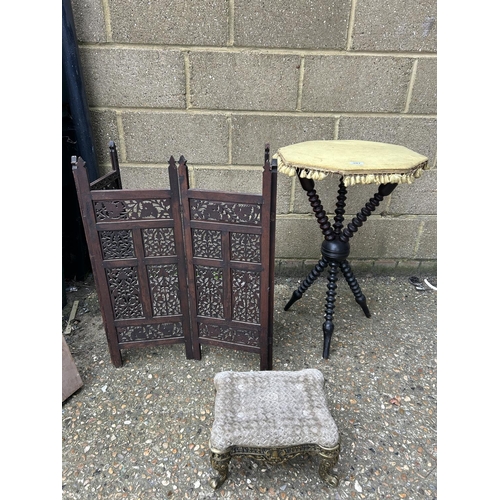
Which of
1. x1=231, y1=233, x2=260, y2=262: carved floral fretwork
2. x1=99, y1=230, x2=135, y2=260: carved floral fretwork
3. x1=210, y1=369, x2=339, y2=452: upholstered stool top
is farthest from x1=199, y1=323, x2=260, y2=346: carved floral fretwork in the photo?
x1=99, y1=230, x2=135, y2=260: carved floral fretwork

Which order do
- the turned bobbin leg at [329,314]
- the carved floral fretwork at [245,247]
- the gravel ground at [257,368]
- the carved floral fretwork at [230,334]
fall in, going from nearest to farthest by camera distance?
the gravel ground at [257,368], the carved floral fretwork at [245,247], the carved floral fretwork at [230,334], the turned bobbin leg at [329,314]

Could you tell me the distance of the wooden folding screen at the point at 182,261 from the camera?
1.67 m

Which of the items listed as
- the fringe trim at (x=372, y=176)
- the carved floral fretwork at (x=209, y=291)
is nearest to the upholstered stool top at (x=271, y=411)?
the carved floral fretwork at (x=209, y=291)

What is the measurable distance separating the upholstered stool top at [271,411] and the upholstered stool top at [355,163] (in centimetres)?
96

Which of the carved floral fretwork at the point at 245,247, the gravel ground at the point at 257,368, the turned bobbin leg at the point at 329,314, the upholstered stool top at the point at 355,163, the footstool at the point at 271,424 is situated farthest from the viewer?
the turned bobbin leg at the point at 329,314

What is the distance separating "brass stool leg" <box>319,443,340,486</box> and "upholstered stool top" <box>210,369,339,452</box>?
0.03m

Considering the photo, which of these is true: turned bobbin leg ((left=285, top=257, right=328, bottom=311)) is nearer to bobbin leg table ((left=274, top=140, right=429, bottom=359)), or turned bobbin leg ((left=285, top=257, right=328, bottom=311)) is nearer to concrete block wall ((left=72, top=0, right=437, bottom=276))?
bobbin leg table ((left=274, top=140, right=429, bottom=359))

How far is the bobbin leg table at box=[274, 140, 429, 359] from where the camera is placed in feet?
5.35

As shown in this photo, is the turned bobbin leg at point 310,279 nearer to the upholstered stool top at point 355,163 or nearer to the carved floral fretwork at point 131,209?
the upholstered stool top at point 355,163

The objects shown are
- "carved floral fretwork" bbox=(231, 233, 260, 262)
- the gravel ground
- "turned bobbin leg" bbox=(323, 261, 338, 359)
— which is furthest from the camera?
"turned bobbin leg" bbox=(323, 261, 338, 359)

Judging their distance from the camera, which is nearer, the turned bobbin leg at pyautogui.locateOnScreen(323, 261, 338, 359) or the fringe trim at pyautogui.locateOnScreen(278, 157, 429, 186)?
the fringe trim at pyautogui.locateOnScreen(278, 157, 429, 186)

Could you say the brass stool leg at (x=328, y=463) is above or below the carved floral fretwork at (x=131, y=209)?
below

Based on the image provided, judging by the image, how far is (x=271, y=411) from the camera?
1.48 metres

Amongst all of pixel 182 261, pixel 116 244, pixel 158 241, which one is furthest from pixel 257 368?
pixel 116 244
